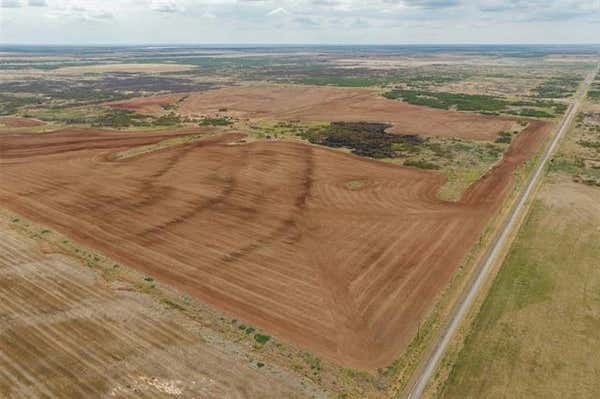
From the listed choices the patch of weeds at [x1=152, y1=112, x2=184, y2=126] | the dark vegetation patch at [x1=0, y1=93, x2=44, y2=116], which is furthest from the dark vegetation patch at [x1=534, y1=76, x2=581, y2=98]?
the dark vegetation patch at [x1=0, y1=93, x2=44, y2=116]

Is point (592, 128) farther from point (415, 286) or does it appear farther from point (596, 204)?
point (415, 286)

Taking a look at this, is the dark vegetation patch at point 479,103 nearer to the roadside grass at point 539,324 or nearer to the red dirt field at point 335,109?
the red dirt field at point 335,109

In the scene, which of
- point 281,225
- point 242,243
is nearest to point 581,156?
point 281,225

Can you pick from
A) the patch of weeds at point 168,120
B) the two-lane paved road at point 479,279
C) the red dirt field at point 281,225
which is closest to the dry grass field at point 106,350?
the red dirt field at point 281,225

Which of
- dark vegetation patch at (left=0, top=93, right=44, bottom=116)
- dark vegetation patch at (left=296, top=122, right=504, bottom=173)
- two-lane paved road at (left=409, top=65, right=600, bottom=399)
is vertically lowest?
two-lane paved road at (left=409, top=65, right=600, bottom=399)

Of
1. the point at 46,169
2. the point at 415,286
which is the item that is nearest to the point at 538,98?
the point at 415,286

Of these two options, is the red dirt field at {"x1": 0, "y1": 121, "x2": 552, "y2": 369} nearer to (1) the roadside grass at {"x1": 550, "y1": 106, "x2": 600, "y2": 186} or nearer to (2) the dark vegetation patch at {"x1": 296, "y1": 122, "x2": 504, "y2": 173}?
(2) the dark vegetation patch at {"x1": 296, "y1": 122, "x2": 504, "y2": 173}
